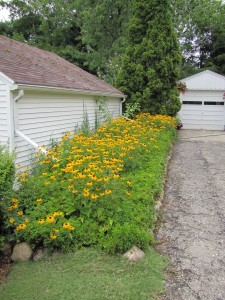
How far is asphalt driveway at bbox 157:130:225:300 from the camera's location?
330cm

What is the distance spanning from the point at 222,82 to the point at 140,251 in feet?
51.4

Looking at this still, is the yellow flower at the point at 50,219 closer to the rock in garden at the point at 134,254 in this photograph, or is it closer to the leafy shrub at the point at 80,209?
the leafy shrub at the point at 80,209

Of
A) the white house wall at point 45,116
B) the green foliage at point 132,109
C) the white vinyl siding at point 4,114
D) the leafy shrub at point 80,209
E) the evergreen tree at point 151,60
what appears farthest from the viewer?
the evergreen tree at point 151,60

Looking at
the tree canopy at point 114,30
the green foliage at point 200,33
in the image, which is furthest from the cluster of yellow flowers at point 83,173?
the green foliage at point 200,33

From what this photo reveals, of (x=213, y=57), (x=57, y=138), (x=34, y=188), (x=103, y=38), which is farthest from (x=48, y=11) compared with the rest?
(x=34, y=188)

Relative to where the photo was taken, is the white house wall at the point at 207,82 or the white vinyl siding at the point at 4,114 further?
the white house wall at the point at 207,82

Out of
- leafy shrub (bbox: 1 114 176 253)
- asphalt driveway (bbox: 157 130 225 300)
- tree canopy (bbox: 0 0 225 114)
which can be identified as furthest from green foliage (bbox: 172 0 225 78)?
leafy shrub (bbox: 1 114 176 253)

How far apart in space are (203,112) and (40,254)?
15.9 meters

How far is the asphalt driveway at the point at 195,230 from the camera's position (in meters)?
3.30

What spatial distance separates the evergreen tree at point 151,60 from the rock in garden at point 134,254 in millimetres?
10212

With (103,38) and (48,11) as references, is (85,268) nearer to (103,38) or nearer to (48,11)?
(103,38)

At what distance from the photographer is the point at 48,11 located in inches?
907

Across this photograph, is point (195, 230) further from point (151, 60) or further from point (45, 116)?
point (151, 60)

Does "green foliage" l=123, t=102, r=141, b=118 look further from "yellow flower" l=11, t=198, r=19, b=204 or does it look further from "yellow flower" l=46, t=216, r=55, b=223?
"yellow flower" l=46, t=216, r=55, b=223
